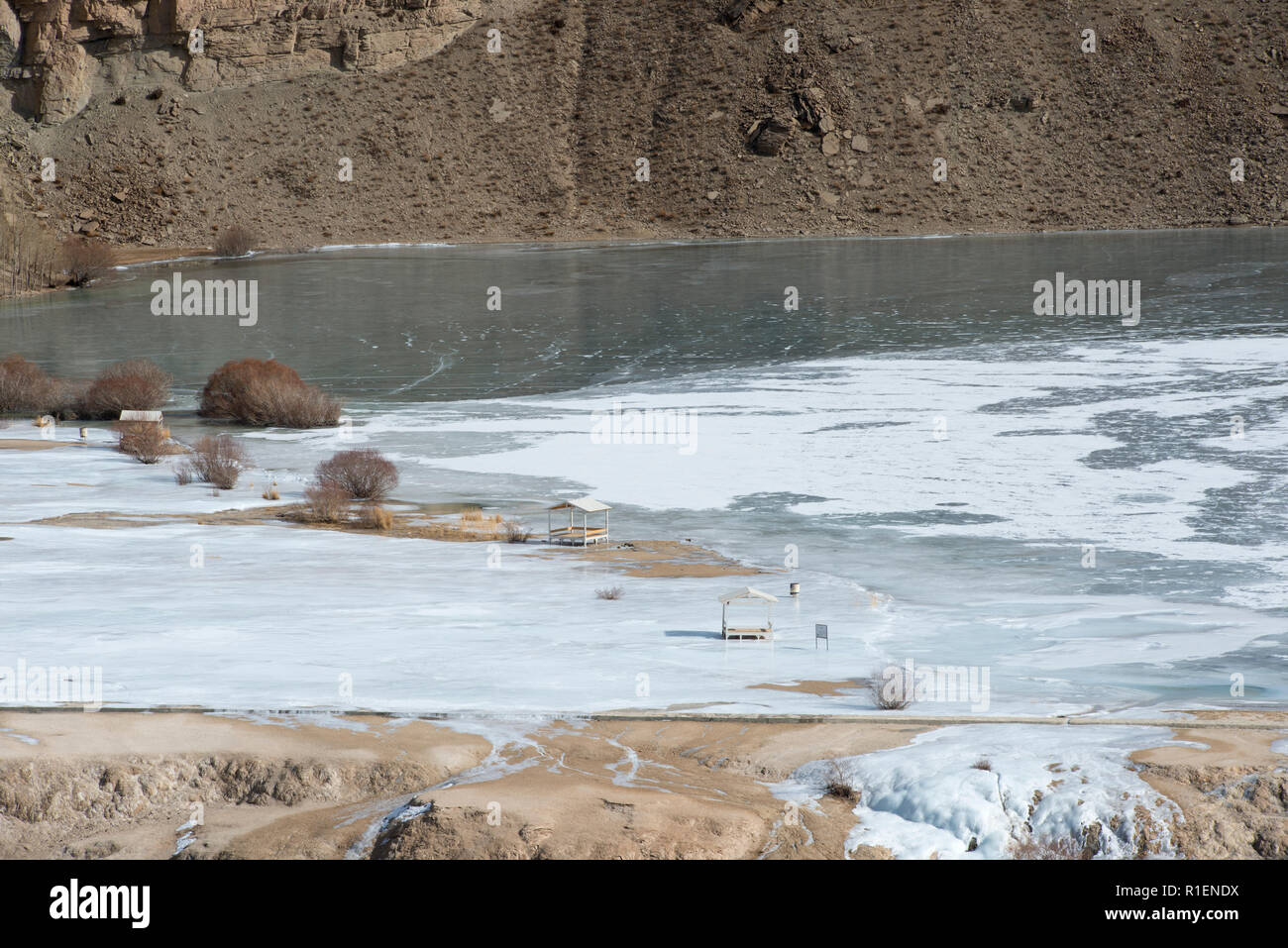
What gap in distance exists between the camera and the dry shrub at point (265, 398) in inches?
938

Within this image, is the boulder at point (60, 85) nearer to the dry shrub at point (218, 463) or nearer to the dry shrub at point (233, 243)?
the dry shrub at point (233, 243)

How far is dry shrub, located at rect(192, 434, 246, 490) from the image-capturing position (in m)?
18.9

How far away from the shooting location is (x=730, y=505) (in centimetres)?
1725

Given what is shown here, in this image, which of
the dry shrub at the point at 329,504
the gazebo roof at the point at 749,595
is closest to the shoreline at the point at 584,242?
the dry shrub at the point at 329,504

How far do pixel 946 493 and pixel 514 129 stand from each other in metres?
51.7

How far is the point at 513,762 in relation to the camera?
8312mm

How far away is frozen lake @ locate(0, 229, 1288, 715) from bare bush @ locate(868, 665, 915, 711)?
146mm

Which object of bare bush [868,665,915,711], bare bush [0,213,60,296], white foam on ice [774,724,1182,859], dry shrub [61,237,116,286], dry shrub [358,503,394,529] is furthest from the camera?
dry shrub [61,237,116,286]

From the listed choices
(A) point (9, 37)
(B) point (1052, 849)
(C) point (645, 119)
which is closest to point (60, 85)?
(A) point (9, 37)

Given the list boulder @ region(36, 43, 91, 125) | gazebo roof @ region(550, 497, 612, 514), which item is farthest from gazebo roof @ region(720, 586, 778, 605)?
boulder @ region(36, 43, 91, 125)

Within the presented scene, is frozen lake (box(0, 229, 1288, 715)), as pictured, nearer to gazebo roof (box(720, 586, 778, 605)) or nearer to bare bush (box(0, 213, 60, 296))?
gazebo roof (box(720, 586, 778, 605))

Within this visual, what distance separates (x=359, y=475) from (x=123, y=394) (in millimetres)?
8769

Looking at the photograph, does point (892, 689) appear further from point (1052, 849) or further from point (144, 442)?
point (144, 442)
